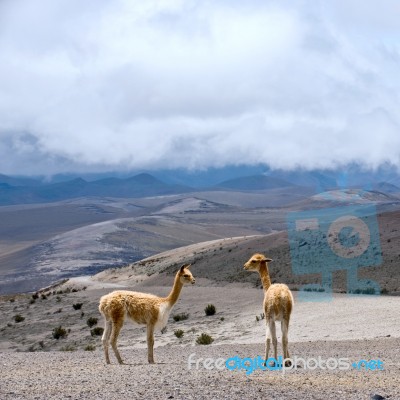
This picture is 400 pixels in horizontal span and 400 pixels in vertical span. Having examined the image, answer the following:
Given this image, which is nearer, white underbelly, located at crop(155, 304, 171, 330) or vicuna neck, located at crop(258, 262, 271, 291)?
vicuna neck, located at crop(258, 262, 271, 291)

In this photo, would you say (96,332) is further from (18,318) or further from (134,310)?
(134,310)

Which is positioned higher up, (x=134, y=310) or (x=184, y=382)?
(x=134, y=310)

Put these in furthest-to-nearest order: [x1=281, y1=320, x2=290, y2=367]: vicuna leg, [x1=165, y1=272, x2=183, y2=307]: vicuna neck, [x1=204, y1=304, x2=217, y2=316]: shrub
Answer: [x1=204, y1=304, x2=217, y2=316]: shrub → [x1=165, y1=272, x2=183, y2=307]: vicuna neck → [x1=281, y1=320, x2=290, y2=367]: vicuna leg

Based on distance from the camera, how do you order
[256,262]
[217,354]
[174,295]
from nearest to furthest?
[256,262]
[174,295]
[217,354]

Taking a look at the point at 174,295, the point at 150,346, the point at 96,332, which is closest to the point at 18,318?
A: the point at 96,332

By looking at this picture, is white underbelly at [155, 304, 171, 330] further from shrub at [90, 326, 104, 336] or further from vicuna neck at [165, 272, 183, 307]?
shrub at [90, 326, 104, 336]

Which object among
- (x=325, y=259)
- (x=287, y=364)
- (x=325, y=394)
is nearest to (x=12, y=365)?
(x=287, y=364)

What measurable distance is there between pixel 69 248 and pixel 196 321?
3352 inches

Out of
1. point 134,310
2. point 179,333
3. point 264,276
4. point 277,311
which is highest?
point 264,276

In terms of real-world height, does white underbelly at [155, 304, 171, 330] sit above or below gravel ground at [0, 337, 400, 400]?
above

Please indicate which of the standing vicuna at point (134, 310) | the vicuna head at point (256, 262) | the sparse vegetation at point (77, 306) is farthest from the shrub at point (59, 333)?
the vicuna head at point (256, 262)

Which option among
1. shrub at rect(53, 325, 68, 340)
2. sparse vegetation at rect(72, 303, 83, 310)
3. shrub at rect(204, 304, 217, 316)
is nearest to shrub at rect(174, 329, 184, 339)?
shrub at rect(204, 304, 217, 316)

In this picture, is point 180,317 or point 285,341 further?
point 180,317

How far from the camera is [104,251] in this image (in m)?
105
